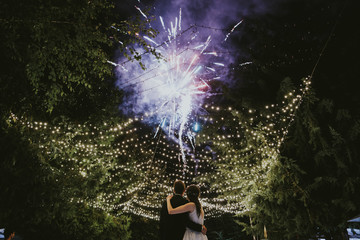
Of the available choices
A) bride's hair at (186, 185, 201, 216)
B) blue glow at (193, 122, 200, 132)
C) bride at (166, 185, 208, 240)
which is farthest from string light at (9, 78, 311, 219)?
bride at (166, 185, 208, 240)

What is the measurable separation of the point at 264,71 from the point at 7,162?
8024 mm

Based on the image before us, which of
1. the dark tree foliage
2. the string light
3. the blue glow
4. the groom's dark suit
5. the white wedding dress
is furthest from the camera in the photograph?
the blue glow

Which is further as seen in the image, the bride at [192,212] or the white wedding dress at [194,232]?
the white wedding dress at [194,232]

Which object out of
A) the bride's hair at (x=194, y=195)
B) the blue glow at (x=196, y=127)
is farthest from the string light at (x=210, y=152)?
the bride's hair at (x=194, y=195)

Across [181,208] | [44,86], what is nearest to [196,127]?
[44,86]

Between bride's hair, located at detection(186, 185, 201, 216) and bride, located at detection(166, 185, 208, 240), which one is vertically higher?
bride's hair, located at detection(186, 185, 201, 216)

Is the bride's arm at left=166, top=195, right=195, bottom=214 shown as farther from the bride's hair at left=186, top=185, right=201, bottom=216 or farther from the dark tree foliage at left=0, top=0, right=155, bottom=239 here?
the dark tree foliage at left=0, top=0, right=155, bottom=239

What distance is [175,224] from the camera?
2.81 m

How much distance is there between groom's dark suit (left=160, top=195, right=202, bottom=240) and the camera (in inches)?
109

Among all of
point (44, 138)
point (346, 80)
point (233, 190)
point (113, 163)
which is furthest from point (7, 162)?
point (346, 80)

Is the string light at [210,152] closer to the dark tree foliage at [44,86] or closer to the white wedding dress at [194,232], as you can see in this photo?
the dark tree foliage at [44,86]

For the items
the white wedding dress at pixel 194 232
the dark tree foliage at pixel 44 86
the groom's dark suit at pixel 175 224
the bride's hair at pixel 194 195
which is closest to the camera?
the groom's dark suit at pixel 175 224

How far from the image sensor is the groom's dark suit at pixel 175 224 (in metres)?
2.76

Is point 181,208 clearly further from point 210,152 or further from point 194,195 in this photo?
point 210,152
